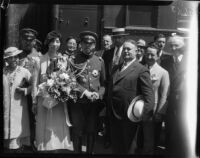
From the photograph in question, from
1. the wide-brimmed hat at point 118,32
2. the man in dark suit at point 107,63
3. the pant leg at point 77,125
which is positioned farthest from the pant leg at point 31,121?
the wide-brimmed hat at point 118,32

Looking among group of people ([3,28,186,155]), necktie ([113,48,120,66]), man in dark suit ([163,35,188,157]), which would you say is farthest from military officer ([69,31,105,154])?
man in dark suit ([163,35,188,157])

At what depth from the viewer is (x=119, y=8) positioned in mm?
4113

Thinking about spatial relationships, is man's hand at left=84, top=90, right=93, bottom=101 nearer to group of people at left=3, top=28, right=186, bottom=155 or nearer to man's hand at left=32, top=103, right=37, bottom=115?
group of people at left=3, top=28, right=186, bottom=155

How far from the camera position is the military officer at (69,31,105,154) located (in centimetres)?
419

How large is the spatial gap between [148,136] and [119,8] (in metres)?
1.26

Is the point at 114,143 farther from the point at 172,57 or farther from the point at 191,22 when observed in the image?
the point at 191,22

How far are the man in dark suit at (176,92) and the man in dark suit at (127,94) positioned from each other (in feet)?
0.64

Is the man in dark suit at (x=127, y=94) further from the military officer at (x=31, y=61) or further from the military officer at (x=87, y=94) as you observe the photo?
the military officer at (x=31, y=61)

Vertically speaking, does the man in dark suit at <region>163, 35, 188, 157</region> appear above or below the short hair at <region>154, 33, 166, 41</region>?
below

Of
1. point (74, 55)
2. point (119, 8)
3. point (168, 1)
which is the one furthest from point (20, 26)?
point (168, 1)

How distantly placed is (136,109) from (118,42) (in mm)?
667

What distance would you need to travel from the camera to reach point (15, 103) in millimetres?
4242

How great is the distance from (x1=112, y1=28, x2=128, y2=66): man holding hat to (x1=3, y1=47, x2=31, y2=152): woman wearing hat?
87 cm

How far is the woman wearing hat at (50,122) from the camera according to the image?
422 centimetres
